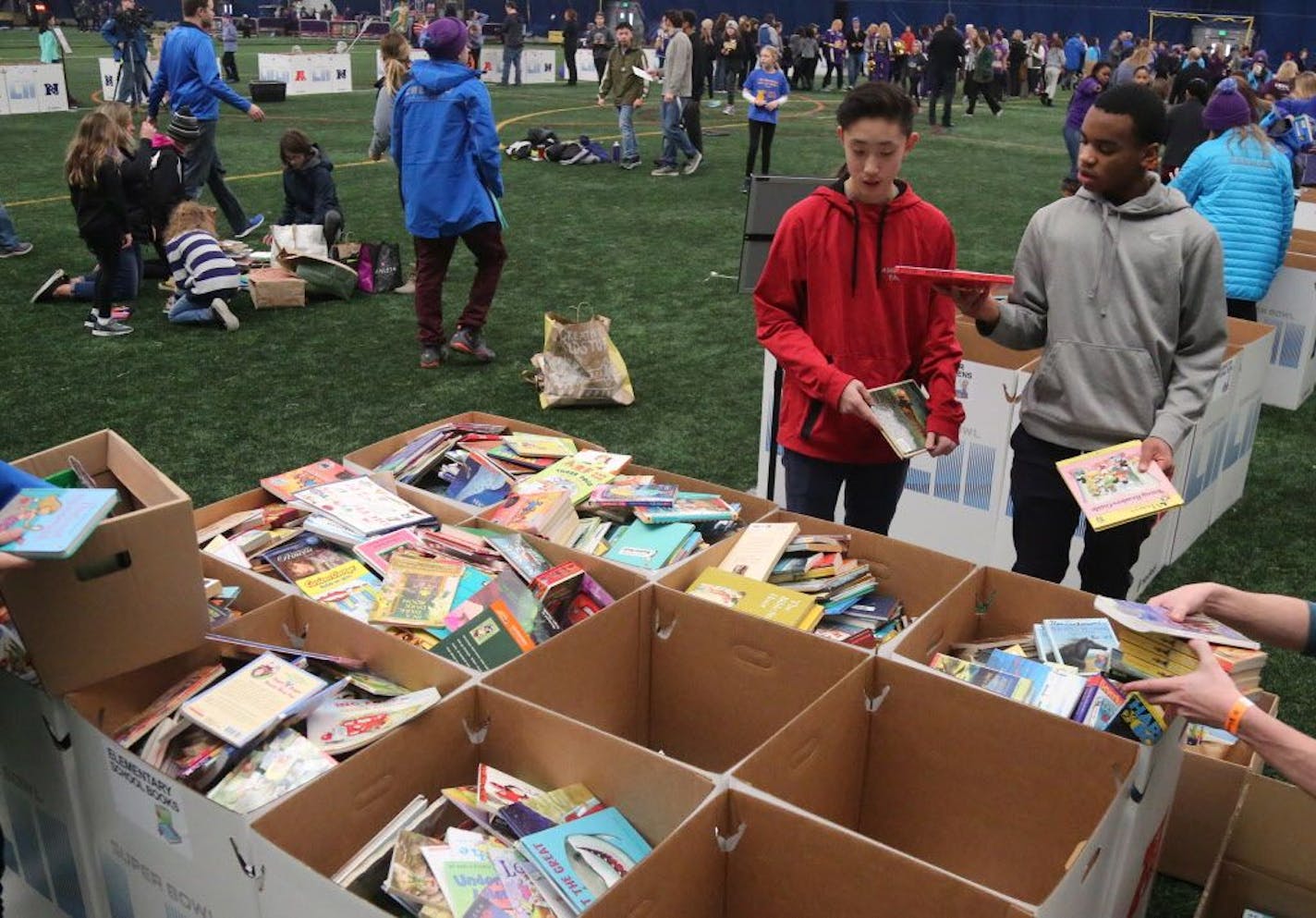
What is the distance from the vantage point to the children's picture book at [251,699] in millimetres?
2236

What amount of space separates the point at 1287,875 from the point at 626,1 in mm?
37386

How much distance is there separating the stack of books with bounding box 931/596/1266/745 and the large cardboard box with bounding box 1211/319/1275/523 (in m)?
2.64

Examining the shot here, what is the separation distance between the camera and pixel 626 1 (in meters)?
36.7

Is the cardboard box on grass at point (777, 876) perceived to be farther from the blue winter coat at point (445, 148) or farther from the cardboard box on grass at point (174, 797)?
the blue winter coat at point (445, 148)

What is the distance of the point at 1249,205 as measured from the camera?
5.82 meters

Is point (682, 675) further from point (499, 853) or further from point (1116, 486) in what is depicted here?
point (1116, 486)

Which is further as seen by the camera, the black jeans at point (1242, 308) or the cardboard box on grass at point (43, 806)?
the black jeans at point (1242, 308)

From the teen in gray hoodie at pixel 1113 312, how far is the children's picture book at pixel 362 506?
160 centimetres

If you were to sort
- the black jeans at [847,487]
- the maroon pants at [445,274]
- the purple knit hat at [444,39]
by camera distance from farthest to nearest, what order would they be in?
1. the maroon pants at [445,274]
2. the purple knit hat at [444,39]
3. the black jeans at [847,487]

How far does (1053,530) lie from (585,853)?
1.74m

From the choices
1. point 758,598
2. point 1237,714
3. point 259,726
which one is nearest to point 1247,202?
point 758,598

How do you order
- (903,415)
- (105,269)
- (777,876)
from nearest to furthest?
1. (777,876)
2. (903,415)
3. (105,269)

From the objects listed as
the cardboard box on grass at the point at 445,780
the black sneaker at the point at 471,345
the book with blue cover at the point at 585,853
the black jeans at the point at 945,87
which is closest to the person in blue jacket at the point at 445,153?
the black sneaker at the point at 471,345

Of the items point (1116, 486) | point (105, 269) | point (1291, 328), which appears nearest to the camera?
point (1116, 486)
